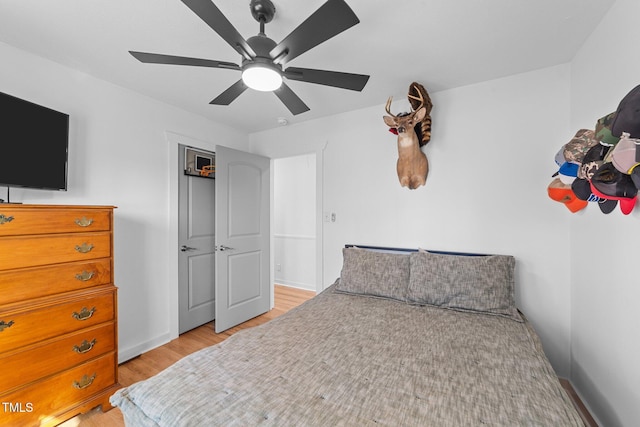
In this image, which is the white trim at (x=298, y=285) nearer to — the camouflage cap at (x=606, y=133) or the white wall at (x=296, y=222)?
the white wall at (x=296, y=222)

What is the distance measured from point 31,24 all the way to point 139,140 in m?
1.01

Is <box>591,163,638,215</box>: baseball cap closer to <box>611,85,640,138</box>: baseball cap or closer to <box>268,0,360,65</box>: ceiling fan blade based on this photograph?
<box>611,85,640,138</box>: baseball cap

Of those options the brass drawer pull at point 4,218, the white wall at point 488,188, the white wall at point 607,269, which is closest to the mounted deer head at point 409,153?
the white wall at point 488,188

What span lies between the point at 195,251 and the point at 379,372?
2.55 m

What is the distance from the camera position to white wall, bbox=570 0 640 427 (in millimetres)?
1287

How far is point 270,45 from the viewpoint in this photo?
128 cm

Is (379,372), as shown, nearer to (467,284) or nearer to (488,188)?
(467,284)

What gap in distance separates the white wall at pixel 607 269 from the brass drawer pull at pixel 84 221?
9.91ft

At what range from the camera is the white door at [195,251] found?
292 cm

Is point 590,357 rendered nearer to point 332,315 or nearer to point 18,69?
point 332,315

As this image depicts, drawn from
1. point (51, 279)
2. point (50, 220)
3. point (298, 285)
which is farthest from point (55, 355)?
point (298, 285)

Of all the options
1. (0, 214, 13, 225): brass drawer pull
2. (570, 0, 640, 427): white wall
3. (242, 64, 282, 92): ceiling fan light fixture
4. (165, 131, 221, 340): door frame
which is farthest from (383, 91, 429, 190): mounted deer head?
(0, 214, 13, 225): brass drawer pull

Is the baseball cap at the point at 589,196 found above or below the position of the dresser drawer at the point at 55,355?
above

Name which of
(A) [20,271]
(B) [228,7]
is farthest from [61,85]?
(B) [228,7]
